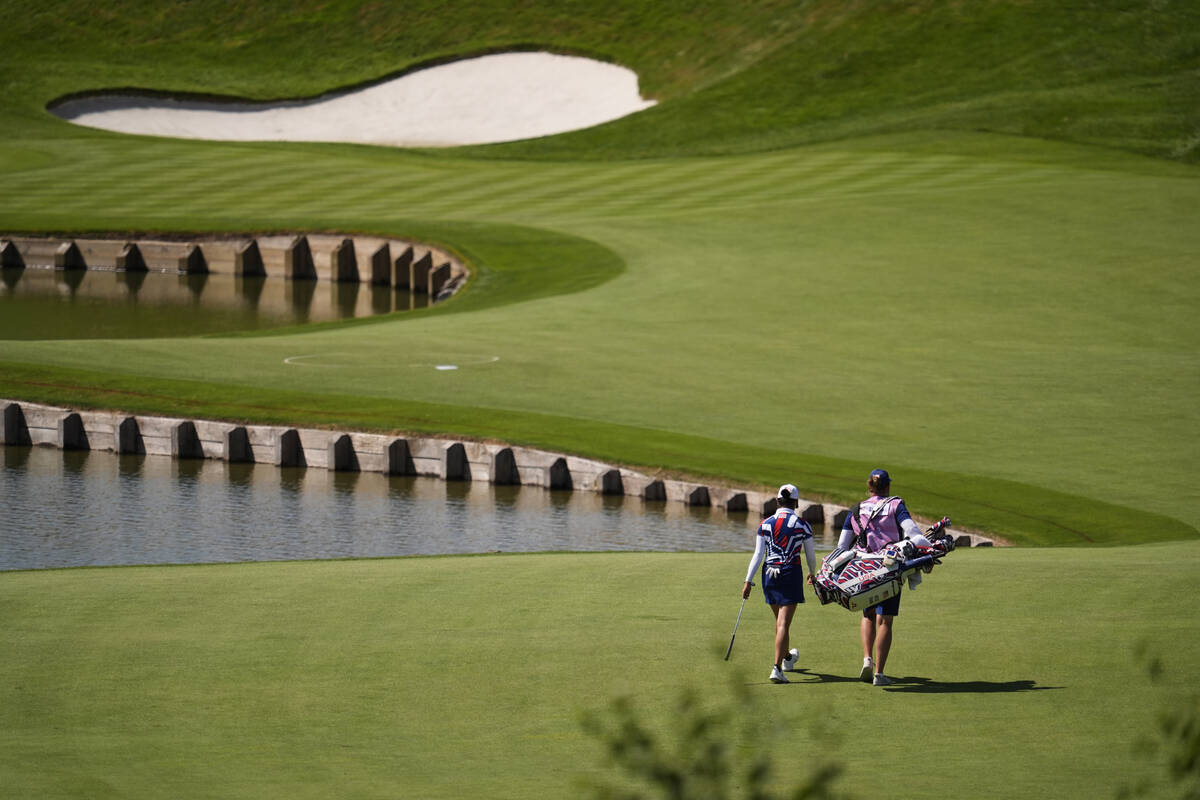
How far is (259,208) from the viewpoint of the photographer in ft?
197

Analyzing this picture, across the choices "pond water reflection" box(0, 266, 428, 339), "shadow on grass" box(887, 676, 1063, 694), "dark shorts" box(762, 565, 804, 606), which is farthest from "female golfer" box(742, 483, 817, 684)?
"pond water reflection" box(0, 266, 428, 339)

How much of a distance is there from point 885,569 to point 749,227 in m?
39.6

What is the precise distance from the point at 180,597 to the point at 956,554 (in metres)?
9.15

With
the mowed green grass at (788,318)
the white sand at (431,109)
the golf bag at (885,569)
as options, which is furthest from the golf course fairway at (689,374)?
the white sand at (431,109)

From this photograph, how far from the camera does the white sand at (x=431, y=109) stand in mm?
83438

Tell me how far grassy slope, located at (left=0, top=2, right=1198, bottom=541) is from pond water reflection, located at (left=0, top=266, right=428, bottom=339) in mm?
2721

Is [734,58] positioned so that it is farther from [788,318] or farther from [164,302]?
[788,318]

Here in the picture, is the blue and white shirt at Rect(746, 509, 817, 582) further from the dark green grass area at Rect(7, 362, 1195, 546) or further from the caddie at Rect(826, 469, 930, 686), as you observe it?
the dark green grass area at Rect(7, 362, 1195, 546)

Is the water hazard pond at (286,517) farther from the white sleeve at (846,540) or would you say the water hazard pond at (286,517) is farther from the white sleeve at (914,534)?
the white sleeve at (914,534)

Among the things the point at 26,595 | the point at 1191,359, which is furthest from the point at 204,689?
the point at 1191,359

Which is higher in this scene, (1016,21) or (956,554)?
(1016,21)

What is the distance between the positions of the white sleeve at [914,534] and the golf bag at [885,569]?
31 mm

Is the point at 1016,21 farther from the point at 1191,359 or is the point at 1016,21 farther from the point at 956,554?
the point at 956,554

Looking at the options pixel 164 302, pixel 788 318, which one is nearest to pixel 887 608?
pixel 788 318
